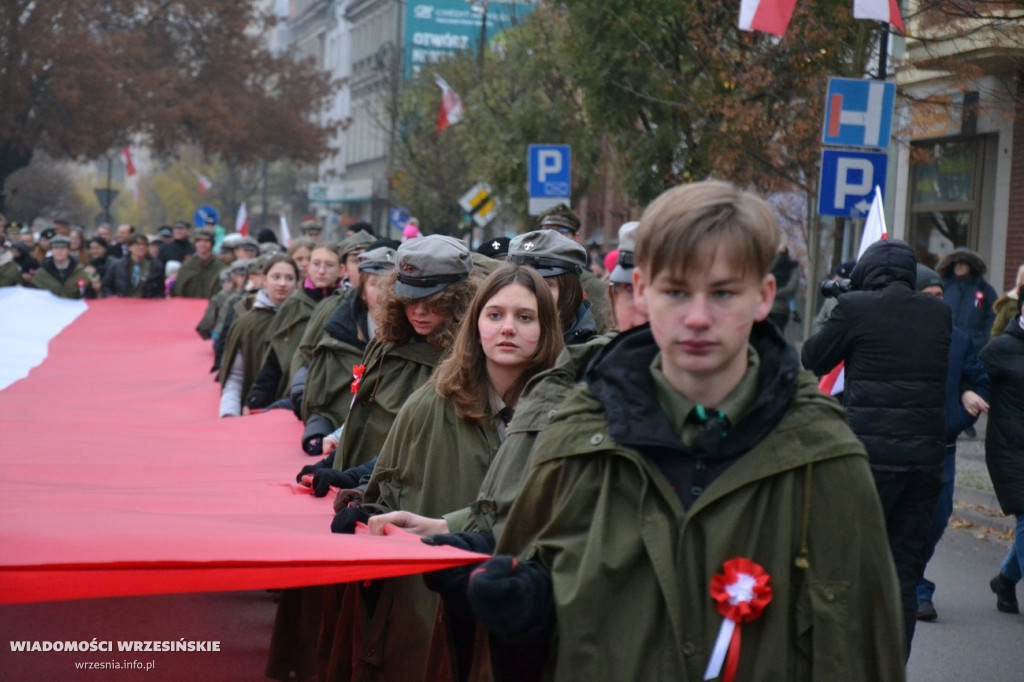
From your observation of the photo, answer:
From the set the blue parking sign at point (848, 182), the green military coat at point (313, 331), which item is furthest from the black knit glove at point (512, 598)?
the blue parking sign at point (848, 182)

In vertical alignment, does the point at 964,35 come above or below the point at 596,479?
above

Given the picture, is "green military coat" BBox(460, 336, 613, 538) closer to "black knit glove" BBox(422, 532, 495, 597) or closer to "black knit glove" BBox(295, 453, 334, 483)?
"black knit glove" BBox(422, 532, 495, 597)

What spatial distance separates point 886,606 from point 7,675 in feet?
12.9

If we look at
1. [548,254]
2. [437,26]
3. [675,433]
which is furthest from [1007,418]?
[437,26]

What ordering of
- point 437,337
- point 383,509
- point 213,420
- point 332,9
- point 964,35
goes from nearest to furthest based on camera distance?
point 383,509 < point 437,337 < point 213,420 < point 964,35 < point 332,9

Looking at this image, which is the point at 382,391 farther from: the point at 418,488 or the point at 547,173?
the point at 547,173

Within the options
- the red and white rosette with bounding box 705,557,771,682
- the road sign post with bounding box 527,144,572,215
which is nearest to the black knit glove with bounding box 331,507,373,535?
the red and white rosette with bounding box 705,557,771,682

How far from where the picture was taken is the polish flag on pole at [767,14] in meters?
13.1

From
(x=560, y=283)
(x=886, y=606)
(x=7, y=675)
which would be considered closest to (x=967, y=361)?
(x=560, y=283)

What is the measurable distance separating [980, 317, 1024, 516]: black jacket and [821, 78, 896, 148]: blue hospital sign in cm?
469

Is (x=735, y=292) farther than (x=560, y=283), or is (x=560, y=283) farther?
(x=560, y=283)

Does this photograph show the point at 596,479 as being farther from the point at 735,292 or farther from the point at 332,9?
the point at 332,9

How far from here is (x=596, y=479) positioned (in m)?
3.18

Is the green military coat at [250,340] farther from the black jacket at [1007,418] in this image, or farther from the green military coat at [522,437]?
the green military coat at [522,437]
